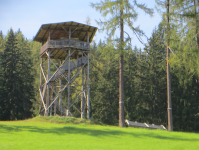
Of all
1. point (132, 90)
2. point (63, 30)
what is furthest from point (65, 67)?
point (132, 90)

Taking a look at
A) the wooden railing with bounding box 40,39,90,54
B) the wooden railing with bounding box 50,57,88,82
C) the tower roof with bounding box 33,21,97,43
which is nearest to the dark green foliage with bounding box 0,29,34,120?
the tower roof with bounding box 33,21,97,43

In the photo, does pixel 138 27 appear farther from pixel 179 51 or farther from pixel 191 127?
pixel 191 127

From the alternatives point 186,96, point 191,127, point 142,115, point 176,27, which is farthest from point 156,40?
point 176,27

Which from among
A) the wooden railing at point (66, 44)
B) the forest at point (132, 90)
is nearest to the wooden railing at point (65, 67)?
the wooden railing at point (66, 44)

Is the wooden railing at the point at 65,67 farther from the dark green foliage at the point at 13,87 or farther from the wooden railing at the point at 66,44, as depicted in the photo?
the dark green foliage at the point at 13,87

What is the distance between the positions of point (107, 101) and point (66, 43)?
16.7m

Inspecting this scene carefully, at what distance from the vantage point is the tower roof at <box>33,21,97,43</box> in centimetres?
2273

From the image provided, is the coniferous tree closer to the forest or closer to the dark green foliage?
the forest

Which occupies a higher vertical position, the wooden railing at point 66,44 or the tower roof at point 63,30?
the tower roof at point 63,30

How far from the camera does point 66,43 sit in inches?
910

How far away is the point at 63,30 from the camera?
23.8 metres

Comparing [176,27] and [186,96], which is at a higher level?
[176,27]

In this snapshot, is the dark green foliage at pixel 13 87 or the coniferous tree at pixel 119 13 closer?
the coniferous tree at pixel 119 13

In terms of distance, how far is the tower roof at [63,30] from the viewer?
2273 cm
